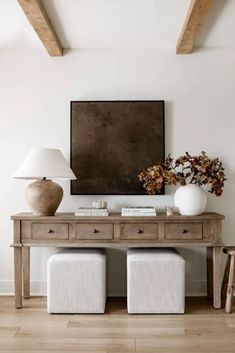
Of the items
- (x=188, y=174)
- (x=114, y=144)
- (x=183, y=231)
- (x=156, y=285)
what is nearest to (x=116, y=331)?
(x=156, y=285)

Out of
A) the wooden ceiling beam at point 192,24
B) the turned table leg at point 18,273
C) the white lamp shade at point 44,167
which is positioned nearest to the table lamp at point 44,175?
the white lamp shade at point 44,167

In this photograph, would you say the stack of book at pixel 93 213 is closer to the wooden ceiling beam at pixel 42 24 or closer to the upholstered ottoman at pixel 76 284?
the upholstered ottoman at pixel 76 284

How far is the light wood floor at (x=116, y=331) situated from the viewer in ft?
8.82

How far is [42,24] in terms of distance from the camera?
129 inches

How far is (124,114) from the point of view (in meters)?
3.96

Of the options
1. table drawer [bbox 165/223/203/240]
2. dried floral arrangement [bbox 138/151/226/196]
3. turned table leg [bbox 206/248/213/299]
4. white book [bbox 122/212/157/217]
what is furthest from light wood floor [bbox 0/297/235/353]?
dried floral arrangement [bbox 138/151/226/196]

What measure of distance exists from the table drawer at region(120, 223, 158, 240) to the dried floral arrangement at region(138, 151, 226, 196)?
376 millimetres

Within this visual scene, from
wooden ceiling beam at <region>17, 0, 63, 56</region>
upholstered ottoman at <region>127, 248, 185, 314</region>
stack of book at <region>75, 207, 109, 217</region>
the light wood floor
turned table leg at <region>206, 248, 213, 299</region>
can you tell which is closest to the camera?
the light wood floor

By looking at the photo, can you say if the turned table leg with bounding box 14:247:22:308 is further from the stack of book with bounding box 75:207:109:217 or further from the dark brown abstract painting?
the dark brown abstract painting

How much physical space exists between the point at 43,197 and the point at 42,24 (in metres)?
1.36

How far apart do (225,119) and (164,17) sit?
3.71 ft

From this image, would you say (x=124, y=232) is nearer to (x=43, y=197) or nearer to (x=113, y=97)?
(x=43, y=197)

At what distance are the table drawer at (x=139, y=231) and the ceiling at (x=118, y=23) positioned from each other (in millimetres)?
1656

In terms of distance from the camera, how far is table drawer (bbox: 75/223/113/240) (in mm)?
3477
